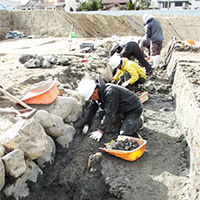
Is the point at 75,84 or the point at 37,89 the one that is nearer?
the point at 37,89

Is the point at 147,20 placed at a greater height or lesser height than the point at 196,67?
greater

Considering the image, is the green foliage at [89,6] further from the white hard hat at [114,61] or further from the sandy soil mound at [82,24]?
the white hard hat at [114,61]

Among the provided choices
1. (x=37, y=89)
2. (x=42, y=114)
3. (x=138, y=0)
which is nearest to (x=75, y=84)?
(x=37, y=89)

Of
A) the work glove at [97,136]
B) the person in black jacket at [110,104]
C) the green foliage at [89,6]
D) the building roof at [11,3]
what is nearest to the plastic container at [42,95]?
the person in black jacket at [110,104]

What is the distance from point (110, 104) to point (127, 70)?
6.11 ft

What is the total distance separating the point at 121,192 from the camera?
2.72 m

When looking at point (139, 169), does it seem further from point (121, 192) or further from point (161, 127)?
point (161, 127)

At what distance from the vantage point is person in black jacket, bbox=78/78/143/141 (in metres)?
3.38

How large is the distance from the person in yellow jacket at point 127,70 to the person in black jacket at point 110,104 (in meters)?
1.27

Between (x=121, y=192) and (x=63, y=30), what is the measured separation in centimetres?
1574

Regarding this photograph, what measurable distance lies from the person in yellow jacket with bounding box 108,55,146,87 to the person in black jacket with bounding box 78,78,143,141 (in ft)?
4.17

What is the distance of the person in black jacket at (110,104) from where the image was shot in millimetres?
3381

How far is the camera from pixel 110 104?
3.40 m

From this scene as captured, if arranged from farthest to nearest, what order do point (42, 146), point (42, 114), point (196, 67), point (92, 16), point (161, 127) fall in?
point (92, 16), point (196, 67), point (161, 127), point (42, 114), point (42, 146)
